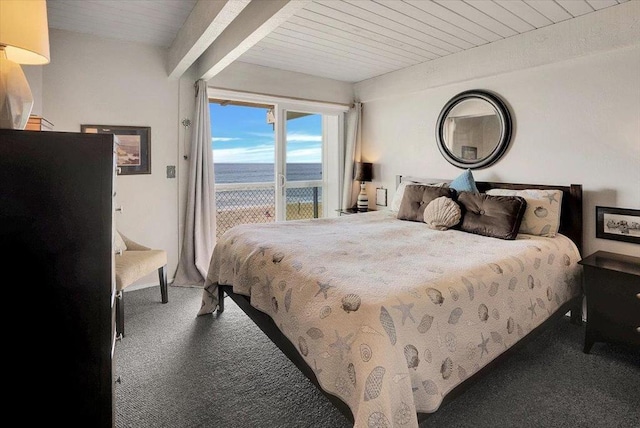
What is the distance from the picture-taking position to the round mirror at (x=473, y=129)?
3.23 meters

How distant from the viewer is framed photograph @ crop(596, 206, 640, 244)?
2.51 metres

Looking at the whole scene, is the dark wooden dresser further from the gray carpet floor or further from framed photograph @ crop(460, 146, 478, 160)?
framed photograph @ crop(460, 146, 478, 160)

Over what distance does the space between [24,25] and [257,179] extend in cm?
335

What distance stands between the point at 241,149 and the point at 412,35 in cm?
244

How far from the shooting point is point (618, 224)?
8.52 ft

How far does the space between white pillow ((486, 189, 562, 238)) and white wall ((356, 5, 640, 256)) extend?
0.29m

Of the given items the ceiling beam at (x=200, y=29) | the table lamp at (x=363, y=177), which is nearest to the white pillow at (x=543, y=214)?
the table lamp at (x=363, y=177)

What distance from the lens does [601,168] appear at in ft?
8.70

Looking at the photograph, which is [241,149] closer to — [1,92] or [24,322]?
[1,92]

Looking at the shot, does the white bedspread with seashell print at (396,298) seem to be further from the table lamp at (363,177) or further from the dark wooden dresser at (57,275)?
the table lamp at (363,177)

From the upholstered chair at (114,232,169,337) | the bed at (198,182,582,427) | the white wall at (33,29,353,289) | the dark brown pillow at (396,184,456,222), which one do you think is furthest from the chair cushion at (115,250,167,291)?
the dark brown pillow at (396,184,456,222)

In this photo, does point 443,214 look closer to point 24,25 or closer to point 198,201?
point 198,201

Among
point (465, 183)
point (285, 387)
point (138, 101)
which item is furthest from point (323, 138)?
point (285, 387)

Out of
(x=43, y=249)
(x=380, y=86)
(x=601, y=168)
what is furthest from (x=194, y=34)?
(x=601, y=168)
